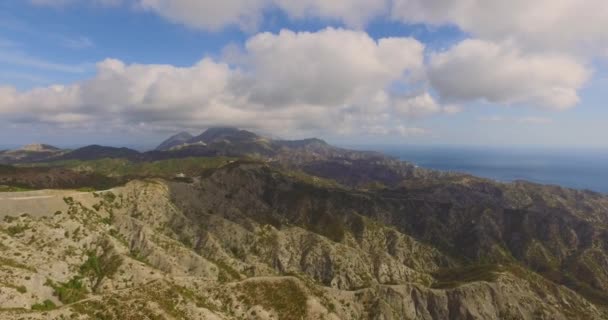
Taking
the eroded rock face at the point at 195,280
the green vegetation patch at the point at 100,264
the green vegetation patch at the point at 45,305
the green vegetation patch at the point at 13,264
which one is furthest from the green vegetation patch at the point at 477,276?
the green vegetation patch at the point at 13,264

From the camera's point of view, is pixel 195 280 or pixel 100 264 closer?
pixel 195 280

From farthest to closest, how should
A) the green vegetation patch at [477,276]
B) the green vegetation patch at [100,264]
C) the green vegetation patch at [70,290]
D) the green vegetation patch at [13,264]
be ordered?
the green vegetation patch at [477,276], the green vegetation patch at [100,264], the green vegetation patch at [70,290], the green vegetation patch at [13,264]

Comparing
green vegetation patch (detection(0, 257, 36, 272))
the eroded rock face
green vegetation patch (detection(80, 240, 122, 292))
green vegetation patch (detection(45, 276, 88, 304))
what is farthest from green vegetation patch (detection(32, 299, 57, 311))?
green vegetation patch (detection(80, 240, 122, 292))

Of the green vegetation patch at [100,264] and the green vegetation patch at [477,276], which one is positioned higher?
the green vegetation patch at [100,264]

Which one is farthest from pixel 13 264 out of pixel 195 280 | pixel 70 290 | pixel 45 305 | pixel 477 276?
pixel 477 276

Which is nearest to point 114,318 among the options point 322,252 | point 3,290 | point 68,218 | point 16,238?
point 3,290

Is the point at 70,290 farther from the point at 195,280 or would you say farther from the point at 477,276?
the point at 477,276

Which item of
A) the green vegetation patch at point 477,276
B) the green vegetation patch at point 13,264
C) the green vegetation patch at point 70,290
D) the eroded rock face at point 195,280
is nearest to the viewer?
the eroded rock face at point 195,280

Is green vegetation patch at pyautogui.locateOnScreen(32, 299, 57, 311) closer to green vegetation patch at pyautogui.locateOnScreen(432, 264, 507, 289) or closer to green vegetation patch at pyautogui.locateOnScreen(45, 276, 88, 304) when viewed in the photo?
green vegetation patch at pyautogui.locateOnScreen(45, 276, 88, 304)

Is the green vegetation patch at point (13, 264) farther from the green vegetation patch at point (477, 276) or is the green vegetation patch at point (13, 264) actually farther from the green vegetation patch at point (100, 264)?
the green vegetation patch at point (477, 276)

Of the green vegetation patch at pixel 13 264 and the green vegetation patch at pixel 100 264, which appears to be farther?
the green vegetation patch at pixel 100 264

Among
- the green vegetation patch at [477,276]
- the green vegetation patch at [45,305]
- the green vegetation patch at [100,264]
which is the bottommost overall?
the green vegetation patch at [477,276]

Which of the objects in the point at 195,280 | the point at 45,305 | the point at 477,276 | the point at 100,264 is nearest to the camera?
the point at 45,305
